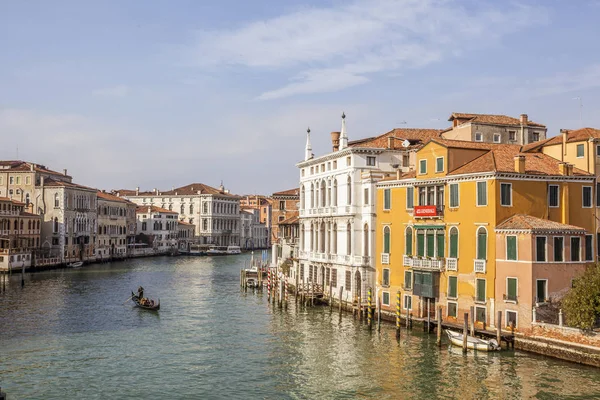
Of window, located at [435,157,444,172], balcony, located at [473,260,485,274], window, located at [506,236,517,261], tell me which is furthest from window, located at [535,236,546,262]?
window, located at [435,157,444,172]

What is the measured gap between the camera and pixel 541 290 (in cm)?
2227

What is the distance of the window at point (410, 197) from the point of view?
27.9m

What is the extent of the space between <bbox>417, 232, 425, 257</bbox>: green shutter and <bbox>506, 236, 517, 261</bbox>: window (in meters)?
4.63

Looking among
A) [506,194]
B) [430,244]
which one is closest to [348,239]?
[430,244]

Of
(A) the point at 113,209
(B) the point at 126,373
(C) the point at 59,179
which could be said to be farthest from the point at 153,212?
(B) the point at 126,373

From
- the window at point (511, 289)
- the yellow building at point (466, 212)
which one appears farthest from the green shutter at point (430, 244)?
the window at point (511, 289)

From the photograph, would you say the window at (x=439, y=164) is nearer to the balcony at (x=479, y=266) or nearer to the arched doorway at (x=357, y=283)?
the balcony at (x=479, y=266)

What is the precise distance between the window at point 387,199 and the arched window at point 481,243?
5.88 m

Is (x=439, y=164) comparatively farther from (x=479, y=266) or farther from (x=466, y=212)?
(x=479, y=266)

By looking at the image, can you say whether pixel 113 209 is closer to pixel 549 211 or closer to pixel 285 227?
pixel 285 227

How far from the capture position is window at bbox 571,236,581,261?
75.6ft

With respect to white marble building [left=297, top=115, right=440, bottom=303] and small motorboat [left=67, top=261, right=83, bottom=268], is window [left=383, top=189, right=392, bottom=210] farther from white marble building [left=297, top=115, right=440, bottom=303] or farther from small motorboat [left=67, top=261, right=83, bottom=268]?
small motorboat [left=67, top=261, right=83, bottom=268]

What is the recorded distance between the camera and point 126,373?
20.8 metres

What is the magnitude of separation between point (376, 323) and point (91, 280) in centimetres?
2888
